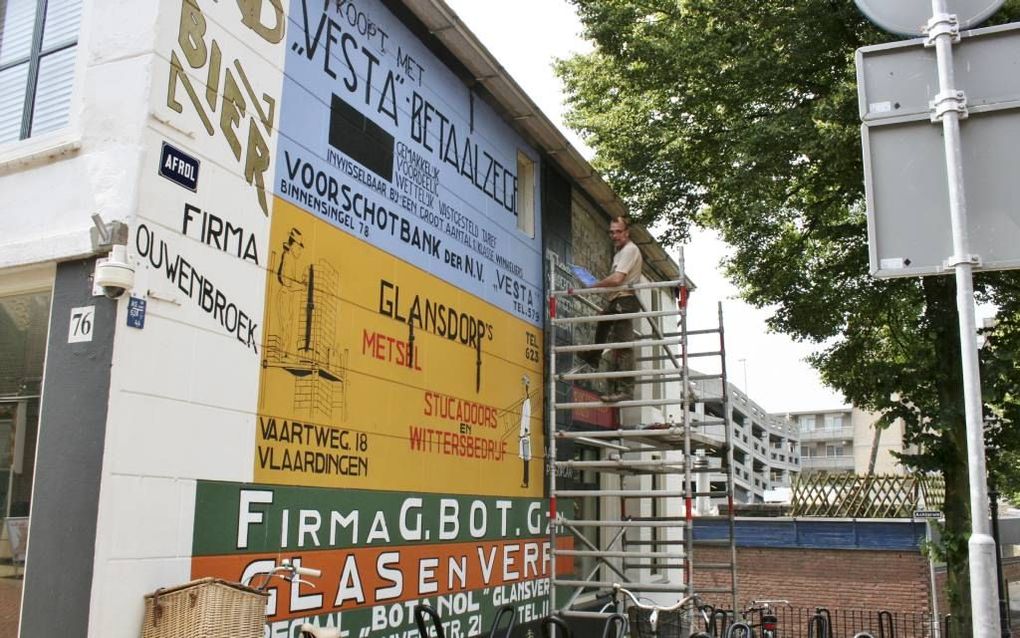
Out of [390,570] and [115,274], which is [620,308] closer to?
[390,570]

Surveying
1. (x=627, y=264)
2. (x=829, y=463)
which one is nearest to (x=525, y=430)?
(x=627, y=264)

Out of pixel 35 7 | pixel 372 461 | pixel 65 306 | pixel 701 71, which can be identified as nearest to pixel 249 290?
pixel 65 306

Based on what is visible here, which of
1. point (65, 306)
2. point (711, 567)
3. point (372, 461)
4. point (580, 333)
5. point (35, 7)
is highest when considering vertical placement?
point (35, 7)

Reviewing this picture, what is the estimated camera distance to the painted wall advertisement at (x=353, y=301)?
17.7 feet

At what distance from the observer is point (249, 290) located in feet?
18.6

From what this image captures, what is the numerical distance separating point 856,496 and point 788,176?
47.5ft

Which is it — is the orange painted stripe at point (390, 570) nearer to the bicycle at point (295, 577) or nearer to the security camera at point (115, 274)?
the bicycle at point (295, 577)

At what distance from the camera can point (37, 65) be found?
562 centimetres

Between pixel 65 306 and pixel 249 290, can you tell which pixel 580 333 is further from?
pixel 65 306

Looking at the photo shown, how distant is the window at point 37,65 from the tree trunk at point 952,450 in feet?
33.5

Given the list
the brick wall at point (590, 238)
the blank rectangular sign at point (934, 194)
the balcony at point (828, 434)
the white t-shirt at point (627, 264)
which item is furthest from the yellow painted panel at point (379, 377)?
the balcony at point (828, 434)

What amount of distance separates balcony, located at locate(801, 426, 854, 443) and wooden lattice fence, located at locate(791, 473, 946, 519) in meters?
78.1

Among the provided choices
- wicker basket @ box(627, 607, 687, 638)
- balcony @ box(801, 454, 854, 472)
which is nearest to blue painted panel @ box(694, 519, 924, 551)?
wicker basket @ box(627, 607, 687, 638)

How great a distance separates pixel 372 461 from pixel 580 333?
4.95 metres
